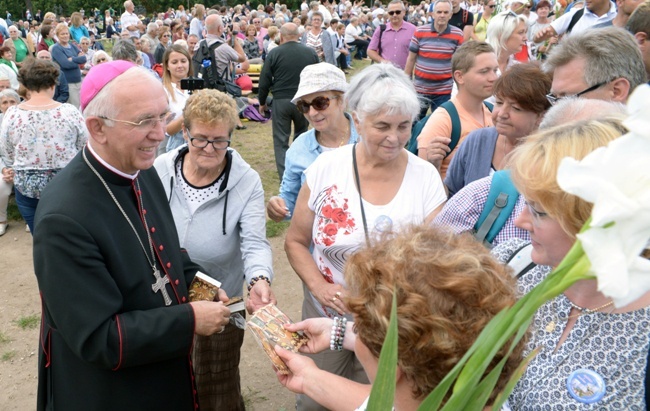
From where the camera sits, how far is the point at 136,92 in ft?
6.27

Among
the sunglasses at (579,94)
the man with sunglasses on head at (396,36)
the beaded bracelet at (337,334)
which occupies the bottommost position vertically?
the man with sunglasses on head at (396,36)

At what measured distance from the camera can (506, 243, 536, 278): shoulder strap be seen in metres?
1.70

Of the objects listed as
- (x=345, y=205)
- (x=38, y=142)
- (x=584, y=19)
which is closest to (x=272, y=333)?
(x=345, y=205)

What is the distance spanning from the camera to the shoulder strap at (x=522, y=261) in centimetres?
170

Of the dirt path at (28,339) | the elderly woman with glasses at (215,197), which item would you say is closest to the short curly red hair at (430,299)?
the elderly woman with glasses at (215,197)

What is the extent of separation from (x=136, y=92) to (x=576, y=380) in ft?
5.52

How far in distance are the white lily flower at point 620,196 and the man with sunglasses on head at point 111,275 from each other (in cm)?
157

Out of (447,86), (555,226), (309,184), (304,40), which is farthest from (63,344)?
(304,40)

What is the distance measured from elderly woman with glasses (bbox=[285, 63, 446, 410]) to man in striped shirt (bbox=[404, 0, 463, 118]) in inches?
163

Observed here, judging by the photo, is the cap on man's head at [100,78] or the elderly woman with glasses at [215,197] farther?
the elderly woman with glasses at [215,197]

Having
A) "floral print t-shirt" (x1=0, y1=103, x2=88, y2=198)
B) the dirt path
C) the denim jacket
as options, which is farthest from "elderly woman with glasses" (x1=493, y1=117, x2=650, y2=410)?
"floral print t-shirt" (x1=0, y1=103, x2=88, y2=198)

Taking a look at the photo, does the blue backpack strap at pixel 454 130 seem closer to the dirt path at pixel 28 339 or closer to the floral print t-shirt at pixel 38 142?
the dirt path at pixel 28 339

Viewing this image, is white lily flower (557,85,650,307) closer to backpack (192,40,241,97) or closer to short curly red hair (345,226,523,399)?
short curly red hair (345,226,523,399)

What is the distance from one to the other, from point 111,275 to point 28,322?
10.5 ft
